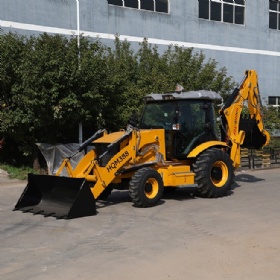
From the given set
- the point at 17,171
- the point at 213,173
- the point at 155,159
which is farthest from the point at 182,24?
the point at 155,159

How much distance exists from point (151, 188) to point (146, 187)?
165mm

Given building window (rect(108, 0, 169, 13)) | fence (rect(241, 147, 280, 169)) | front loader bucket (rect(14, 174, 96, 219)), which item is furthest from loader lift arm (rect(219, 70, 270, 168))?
building window (rect(108, 0, 169, 13))

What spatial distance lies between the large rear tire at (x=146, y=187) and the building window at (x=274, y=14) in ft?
79.7

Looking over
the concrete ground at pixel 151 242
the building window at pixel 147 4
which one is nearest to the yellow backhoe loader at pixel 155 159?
the concrete ground at pixel 151 242

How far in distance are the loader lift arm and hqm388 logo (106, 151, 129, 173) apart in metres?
3.57

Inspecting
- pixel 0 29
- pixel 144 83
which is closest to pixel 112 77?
pixel 144 83

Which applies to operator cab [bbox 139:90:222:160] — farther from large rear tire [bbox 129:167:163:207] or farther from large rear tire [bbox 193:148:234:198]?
large rear tire [bbox 129:167:163:207]

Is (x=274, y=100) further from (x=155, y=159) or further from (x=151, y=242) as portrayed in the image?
(x=151, y=242)

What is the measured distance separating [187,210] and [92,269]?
4481 millimetres

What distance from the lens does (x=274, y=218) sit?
905 cm

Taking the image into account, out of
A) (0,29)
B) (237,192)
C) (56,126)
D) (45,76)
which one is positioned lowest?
(237,192)

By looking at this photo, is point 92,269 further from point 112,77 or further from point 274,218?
point 112,77

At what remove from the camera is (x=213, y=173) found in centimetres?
1172

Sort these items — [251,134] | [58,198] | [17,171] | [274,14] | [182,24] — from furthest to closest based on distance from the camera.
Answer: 1. [274,14]
2. [182,24]
3. [17,171]
4. [251,134]
5. [58,198]
